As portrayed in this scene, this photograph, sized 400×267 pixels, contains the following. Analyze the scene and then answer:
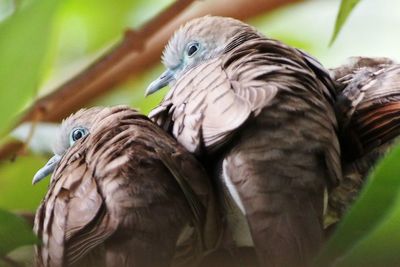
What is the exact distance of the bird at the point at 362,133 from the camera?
1.25 meters

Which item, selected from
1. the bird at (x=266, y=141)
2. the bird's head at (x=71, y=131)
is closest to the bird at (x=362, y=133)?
the bird at (x=266, y=141)

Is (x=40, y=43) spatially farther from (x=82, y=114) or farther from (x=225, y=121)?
(x=82, y=114)

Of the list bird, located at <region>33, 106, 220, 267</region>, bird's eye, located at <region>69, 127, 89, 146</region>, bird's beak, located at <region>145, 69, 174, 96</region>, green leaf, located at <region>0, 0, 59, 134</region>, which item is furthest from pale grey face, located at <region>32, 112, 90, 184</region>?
green leaf, located at <region>0, 0, 59, 134</region>

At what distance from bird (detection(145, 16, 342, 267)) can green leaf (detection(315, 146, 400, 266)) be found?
19cm

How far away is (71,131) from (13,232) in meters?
0.76

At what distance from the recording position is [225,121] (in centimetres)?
109

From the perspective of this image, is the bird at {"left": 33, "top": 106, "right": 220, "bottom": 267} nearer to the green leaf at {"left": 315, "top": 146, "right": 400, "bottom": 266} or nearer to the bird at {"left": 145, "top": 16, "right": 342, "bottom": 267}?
the bird at {"left": 145, "top": 16, "right": 342, "bottom": 267}

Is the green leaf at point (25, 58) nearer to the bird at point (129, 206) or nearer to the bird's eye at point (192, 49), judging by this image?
the bird at point (129, 206)

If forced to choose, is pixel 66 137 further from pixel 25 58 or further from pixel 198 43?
pixel 25 58

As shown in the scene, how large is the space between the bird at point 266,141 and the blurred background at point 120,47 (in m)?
0.21

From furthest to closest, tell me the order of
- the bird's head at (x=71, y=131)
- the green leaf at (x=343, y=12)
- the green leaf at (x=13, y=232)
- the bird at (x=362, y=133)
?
the bird's head at (x=71, y=131)
the bird at (x=362, y=133)
the green leaf at (x=343, y=12)
the green leaf at (x=13, y=232)

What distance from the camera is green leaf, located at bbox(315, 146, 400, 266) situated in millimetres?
762

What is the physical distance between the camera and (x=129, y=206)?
100cm

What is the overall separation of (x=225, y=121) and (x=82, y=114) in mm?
483
